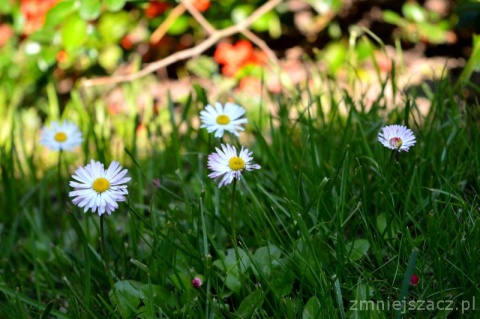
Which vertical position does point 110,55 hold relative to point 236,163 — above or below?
above

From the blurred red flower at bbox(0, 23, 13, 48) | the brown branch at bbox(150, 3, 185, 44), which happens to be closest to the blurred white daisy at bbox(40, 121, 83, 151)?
the brown branch at bbox(150, 3, 185, 44)

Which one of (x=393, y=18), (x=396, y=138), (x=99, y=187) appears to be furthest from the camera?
(x=393, y=18)

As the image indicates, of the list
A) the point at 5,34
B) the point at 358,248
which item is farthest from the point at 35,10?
the point at 358,248

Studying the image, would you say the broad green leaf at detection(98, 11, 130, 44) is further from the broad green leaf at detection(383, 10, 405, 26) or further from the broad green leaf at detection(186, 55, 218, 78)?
the broad green leaf at detection(383, 10, 405, 26)

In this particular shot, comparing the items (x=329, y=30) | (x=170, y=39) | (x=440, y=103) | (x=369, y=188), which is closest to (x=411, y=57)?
(x=329, y=30)

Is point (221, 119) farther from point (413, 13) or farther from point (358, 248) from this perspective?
point (413, 13)

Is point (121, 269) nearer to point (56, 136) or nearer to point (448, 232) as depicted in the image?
point (56, 136)
